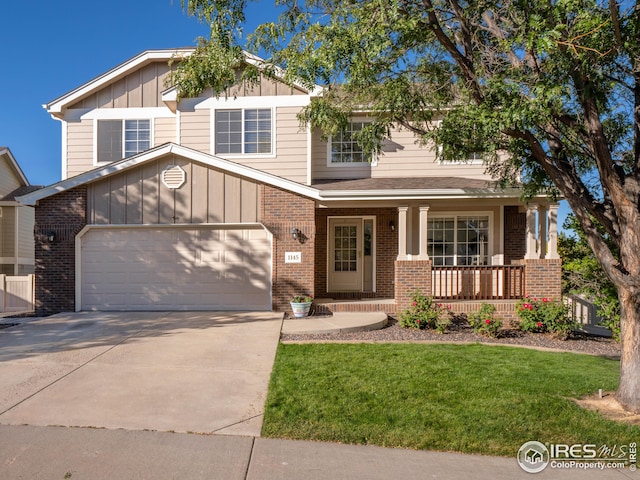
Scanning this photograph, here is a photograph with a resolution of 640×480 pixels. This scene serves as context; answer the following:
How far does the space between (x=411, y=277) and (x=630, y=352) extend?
5.14m

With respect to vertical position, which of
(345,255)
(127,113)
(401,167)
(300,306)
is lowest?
(300,306)

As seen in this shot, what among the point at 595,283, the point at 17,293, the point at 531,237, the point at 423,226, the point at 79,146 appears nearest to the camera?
the point at 595,283

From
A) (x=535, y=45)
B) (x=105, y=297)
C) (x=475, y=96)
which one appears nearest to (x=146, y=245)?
(x=105, y=297)

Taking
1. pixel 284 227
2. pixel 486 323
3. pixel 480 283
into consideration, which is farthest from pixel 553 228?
pixel 284 227

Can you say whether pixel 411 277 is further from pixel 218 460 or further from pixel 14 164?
pixel 14 164

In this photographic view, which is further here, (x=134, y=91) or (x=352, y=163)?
(x=134, y=91)

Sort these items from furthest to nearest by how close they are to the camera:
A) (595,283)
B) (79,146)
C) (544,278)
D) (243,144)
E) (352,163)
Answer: (79,146)
(352,163)
(243,144)
(544,278)
(595,283)

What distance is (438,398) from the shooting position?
4723 millimetres

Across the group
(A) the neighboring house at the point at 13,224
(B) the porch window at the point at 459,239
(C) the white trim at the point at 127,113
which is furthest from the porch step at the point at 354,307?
(A) the neighboring house at the point at 13,224

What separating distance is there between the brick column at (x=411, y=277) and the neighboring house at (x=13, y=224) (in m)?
14.0

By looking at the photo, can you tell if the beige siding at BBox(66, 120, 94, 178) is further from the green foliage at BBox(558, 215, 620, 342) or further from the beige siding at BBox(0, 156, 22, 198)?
the green foliage at BBox(558, 215, 620, 342)

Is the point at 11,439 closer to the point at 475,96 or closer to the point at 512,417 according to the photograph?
the point at 512,417

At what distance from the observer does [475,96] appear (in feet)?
17.4

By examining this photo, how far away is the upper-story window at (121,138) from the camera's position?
39.4 ft
